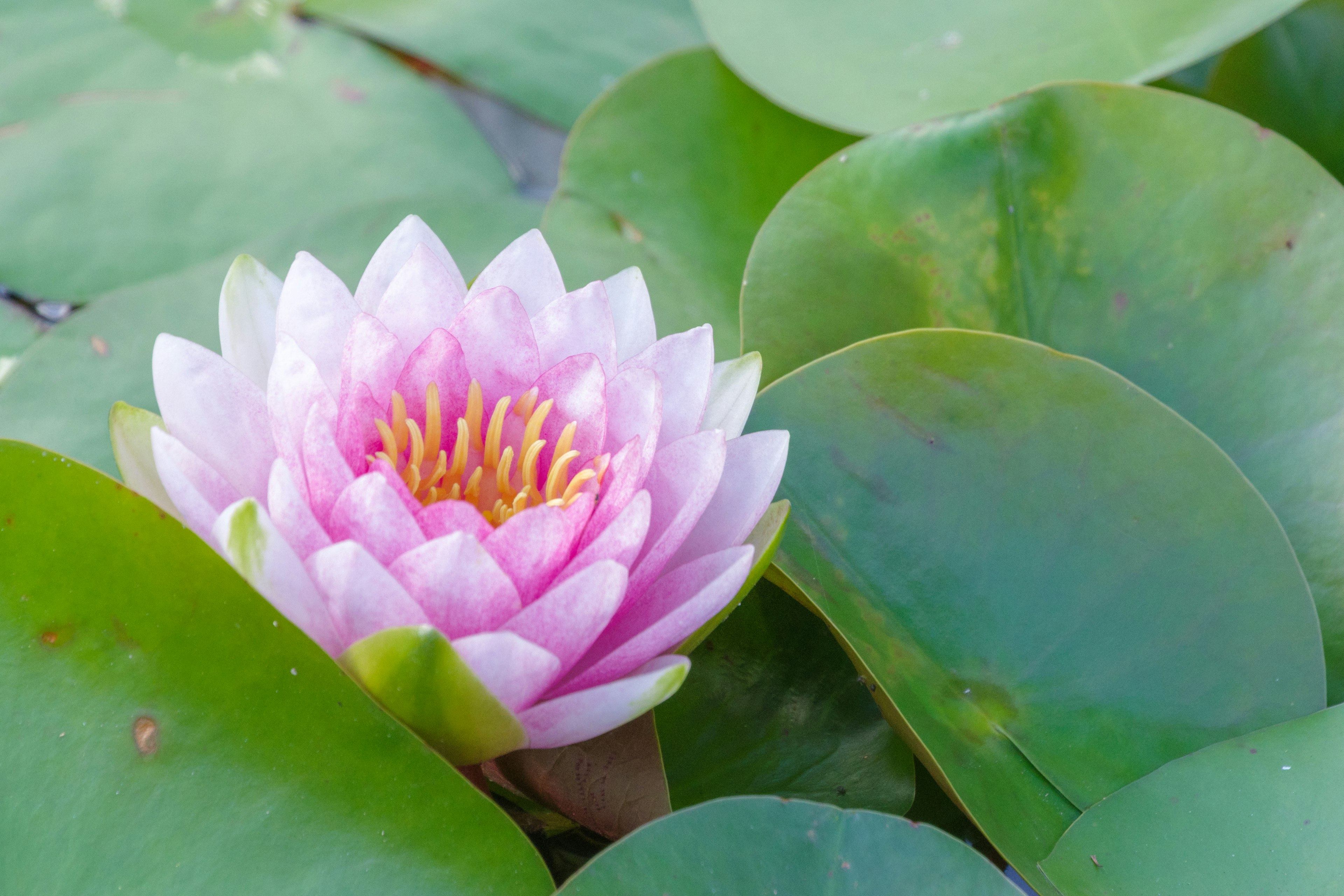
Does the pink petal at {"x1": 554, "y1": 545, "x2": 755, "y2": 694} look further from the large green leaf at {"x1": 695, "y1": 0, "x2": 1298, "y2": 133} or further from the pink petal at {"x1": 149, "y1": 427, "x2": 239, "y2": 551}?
the large green leaf at {"x1": 695, "y1": 0, "x2": 1298, "y2": 133}

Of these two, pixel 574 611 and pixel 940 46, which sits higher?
pixel 940 46

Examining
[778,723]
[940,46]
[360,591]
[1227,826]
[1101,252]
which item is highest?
[940,46]

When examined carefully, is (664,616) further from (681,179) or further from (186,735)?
(681,179)

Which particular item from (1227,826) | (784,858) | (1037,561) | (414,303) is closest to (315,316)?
(414,303)

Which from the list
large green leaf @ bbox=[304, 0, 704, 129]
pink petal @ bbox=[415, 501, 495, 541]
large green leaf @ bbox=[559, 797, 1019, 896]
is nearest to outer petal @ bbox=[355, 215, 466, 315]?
pink petal @ bbox=[415, 501, 495, 541]

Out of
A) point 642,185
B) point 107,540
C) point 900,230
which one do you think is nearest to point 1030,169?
point 900,230

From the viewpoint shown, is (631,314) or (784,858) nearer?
(784,858)

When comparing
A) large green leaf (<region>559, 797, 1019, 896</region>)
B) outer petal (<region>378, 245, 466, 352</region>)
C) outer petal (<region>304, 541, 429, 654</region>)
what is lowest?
large green leaf (<region>559, 797, 1019, 896</region>)


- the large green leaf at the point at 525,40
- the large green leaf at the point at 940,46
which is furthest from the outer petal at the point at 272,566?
the large green leaf at the point at 525,40
